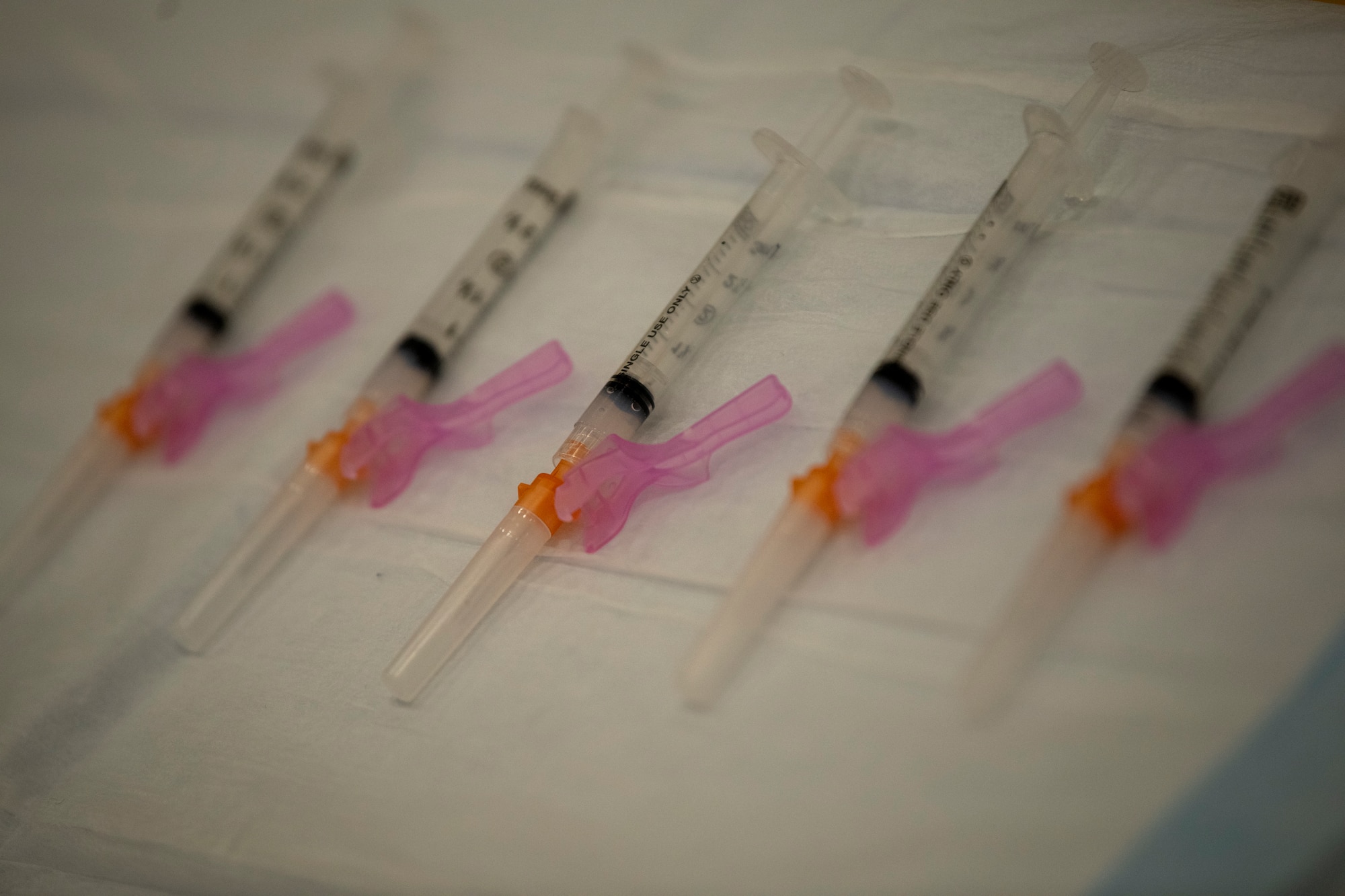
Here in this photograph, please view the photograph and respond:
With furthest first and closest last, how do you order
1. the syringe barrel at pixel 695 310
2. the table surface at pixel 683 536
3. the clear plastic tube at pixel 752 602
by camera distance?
the syringe barrel at pixel 695 310, the clear plastic tube at pixel 752 602, the table surface at pixel 683 536

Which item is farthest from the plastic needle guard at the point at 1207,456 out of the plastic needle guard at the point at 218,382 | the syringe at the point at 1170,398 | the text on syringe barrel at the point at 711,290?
the plastic needle guard at the point at 218,382

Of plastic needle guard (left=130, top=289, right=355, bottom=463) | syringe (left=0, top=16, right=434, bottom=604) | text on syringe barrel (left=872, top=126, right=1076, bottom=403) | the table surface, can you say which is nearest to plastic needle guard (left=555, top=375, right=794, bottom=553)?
the table surface

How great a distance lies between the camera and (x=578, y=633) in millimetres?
1236

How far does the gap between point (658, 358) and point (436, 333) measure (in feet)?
1.19

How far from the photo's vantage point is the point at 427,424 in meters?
1.40

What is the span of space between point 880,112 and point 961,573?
744 mm

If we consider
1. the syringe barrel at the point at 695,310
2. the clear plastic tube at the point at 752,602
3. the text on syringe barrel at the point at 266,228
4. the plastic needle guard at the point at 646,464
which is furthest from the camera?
the text on syringe barrel at the point at 266,228

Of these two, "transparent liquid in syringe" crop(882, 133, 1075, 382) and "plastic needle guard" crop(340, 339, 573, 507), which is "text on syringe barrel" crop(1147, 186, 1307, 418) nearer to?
"transparent liquid in syringe" crop(882, 133, 1075, 382)

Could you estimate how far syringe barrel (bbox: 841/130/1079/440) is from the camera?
4.02 ft

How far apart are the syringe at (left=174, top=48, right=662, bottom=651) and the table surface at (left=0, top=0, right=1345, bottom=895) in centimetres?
4

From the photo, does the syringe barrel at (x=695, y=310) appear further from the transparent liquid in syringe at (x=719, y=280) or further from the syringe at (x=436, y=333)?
the syringe at (x=436, y=333)

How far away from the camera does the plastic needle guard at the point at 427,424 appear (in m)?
1.38

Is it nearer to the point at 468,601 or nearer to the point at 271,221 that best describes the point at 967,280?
the point at 468,601

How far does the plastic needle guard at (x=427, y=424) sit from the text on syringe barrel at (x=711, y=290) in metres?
0.09
